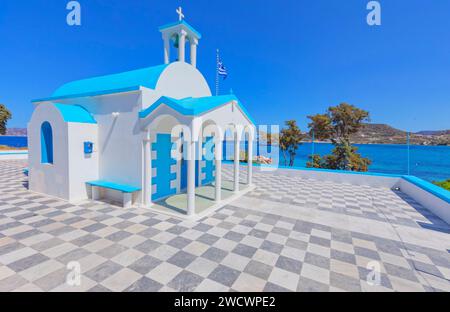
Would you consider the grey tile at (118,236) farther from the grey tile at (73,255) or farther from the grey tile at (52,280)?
the grey tile at (52,280)

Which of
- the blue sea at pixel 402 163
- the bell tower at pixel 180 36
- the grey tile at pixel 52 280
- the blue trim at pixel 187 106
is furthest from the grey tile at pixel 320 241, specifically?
the bell tower at pixel 180 36

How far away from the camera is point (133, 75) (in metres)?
7.81

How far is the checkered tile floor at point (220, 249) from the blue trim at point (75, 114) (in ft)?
9.97

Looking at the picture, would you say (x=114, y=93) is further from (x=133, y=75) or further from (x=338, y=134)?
(x=338, y=134)

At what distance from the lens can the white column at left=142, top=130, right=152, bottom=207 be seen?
652cm

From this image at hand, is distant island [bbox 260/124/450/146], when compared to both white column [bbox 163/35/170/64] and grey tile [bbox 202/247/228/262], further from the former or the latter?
grey tile [bbox 202/247/228/262]

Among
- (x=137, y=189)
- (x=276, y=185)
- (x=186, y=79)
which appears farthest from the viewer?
(x=276, y=185)

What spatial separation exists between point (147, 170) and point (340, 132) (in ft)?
59.1

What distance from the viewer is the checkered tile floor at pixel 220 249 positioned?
327 centimetres

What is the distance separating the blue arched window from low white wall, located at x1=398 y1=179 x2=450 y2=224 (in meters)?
14.4

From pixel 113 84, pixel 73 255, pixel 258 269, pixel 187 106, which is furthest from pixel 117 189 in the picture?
pixel 258 269

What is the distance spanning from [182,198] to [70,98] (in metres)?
6.50

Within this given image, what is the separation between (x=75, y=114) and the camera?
7.22 m
